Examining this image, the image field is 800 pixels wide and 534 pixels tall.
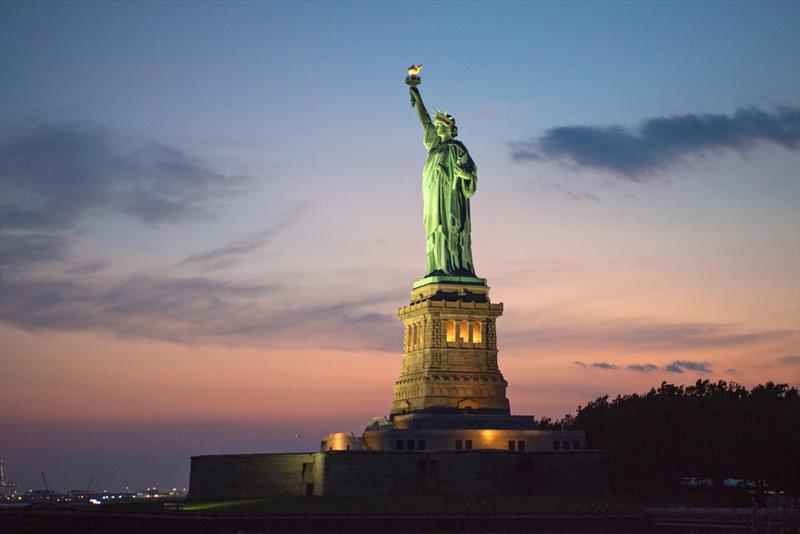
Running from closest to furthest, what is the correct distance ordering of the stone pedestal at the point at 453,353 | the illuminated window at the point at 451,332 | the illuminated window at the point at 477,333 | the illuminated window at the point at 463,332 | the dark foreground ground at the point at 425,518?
the dark foreground ground at the point at 425,518 < the stone pedestal at the point at 453,353 < the illuminated window at the point at 451,332 < the illuminated window at the point at 463,332 < the illuminated window at the point at 477,333

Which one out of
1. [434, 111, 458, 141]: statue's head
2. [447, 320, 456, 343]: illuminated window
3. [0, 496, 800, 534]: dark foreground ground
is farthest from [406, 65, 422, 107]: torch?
[0, 496, 800, 534]: dark foreground ground

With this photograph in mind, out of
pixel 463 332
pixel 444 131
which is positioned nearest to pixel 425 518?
pixel 463 332

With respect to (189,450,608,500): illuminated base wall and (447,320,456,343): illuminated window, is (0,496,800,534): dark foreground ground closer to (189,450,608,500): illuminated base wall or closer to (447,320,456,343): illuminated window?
(189,450,608,500): illuminated base wall

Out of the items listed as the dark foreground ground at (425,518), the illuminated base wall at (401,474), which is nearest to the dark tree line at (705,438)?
the illuminated base wall at (401,474)

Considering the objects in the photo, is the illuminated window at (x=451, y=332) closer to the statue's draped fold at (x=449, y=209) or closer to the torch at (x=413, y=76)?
the statue's draped fold at (x=449, y=209)

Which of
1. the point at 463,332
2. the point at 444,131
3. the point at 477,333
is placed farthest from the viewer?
the point at 444,131

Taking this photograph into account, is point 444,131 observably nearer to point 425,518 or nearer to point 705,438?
point 705,438

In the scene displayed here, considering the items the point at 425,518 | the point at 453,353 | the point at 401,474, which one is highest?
the point at 453,353

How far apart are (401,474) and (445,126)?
28428 mm

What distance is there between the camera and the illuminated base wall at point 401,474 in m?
70.1

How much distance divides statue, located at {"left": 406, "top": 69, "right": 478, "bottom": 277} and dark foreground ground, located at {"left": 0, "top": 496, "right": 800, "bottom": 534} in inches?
876

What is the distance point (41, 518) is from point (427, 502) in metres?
21.5

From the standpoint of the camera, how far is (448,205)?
280 ft

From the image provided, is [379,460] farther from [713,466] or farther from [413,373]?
[713,466]
